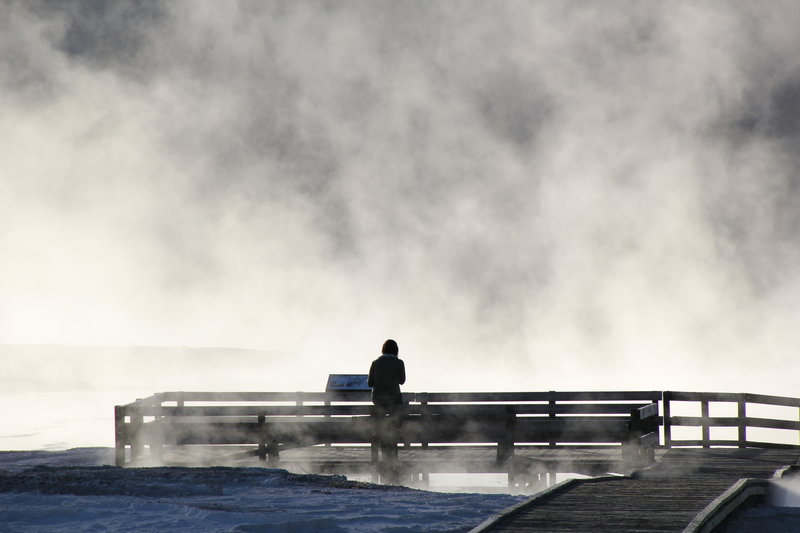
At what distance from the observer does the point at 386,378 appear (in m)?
18.0

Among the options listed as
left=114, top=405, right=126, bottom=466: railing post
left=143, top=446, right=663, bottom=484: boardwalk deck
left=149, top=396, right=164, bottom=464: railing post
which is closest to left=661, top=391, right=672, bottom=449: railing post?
left=143, top=446, right=663, bottom=484: boardwalk deck

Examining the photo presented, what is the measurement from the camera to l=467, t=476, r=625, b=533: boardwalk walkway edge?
418 inches

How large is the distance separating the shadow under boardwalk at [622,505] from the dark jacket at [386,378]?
4132mm

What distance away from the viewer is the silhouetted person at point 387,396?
17.5m

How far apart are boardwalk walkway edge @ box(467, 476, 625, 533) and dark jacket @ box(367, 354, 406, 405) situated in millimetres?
4607

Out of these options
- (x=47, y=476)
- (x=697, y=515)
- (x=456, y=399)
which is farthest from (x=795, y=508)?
(x=47, y=476)

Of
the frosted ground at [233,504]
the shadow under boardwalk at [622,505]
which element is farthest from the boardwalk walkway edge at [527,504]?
the frosted ground at [233,504]

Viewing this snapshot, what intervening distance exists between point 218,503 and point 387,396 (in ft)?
14.7

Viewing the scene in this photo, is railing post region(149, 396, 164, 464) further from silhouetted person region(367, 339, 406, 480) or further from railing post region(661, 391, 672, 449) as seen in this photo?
railing post region(661, 391, 672, 449)

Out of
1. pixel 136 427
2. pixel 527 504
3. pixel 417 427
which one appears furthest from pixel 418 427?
pixel 527 504

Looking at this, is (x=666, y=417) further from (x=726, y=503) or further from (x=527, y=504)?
(x=527, y=504)

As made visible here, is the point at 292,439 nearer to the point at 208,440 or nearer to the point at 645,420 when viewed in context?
the point at 208,440

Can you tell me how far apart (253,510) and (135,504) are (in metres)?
1.61

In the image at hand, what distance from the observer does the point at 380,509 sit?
13.9 metres
